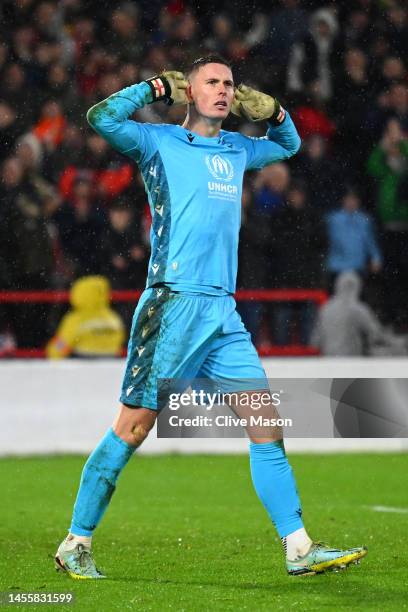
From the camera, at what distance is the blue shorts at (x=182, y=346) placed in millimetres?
6098

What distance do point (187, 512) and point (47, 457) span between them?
3.41 meters

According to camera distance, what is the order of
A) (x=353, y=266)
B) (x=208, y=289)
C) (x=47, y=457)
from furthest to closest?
1. (x=353, y=266)
2. (x=47, y=457)
3. (x=208, y=289)

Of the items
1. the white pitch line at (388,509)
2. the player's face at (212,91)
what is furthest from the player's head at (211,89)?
the white pitch line at (388,509)

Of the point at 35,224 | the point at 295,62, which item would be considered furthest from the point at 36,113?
the point at 295,62

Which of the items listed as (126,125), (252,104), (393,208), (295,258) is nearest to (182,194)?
(126,125)

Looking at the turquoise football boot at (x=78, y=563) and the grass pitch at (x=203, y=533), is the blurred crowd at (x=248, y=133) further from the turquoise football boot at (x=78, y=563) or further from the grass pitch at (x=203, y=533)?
the turquoise football boot at (x=78, y=563)

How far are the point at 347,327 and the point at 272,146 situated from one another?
6.25 meters

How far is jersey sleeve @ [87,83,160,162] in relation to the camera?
6129 millimetres

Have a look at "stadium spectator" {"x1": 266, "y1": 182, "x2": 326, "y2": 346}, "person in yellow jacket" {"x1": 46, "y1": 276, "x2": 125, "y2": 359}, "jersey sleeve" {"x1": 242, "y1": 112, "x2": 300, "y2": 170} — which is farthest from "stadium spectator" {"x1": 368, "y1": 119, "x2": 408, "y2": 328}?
"jersey sleeve" {"x1": 242, "y1": 112, "x2": 300, "y2": 170}

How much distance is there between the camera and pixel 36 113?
13672mm

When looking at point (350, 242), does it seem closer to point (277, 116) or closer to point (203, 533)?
point (203, 533)

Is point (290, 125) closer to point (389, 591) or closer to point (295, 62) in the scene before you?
point (389, 591)

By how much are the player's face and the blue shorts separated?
0.84 metres

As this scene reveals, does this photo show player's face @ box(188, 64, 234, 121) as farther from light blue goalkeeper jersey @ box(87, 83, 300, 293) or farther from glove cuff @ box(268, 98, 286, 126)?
glove cuff @ box(268, 98, 286, 126)
